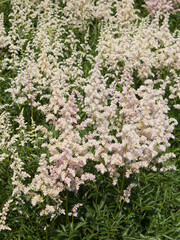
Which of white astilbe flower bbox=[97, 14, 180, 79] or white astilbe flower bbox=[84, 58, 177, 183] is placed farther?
white astilbe flower bbox=[97, 14, 180, 79]

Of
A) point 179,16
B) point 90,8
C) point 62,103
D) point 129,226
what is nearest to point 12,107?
point 62,103

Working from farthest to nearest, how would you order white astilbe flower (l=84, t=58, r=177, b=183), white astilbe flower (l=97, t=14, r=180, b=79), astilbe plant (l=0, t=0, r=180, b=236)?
1. white astilbe flower (l=97, t=14, r=180, b=79)
2. white astilbe flower (l=84, t=58, r=177, b=183)
3. astilbe plant (l=0, t=0, r=180, b=236)

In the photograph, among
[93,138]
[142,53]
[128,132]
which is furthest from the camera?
[142,53]

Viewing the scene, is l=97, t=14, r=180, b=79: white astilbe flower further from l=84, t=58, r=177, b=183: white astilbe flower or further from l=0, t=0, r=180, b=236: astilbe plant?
l=84, t=58, r=177, b=183: white astilbe flower

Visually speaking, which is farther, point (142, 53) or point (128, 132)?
point (142, 53)

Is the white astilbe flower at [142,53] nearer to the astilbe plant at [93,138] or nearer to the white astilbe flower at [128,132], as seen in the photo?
the astilbe plant at [93,138]

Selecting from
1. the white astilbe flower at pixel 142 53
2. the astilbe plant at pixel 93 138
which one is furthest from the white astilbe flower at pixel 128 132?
the white astilbe flower at pixel 142 53

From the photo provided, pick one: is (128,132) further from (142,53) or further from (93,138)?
(142,53)

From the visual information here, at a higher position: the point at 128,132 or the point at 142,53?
the point at 142,53

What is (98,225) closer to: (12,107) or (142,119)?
(142,119)

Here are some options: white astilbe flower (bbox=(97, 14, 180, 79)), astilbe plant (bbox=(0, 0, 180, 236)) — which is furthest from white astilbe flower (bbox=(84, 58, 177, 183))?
white astilbe flower (bbox=(97, 14, 180, 79))

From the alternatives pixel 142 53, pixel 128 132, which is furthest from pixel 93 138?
pixel 142 53

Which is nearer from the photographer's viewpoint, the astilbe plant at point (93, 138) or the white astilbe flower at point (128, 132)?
the astilbe plant at point (93, 138)

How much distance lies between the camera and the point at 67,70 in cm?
852
